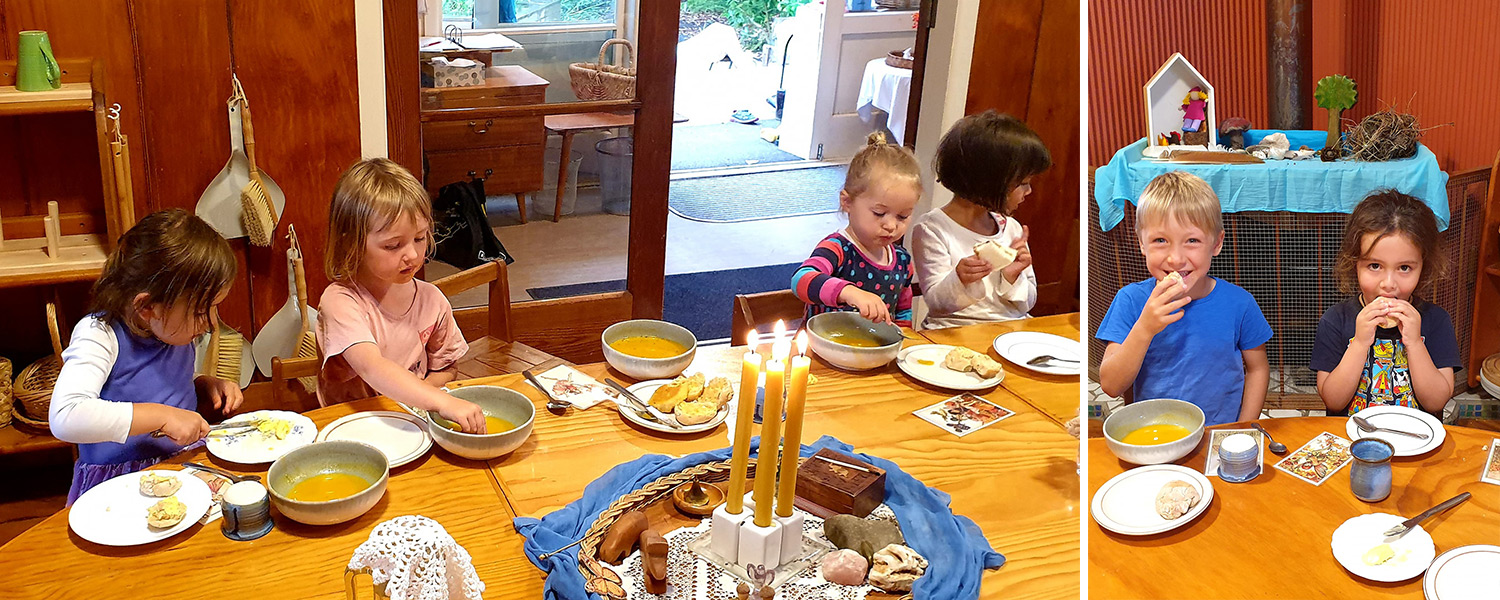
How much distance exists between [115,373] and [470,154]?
151 centimetres

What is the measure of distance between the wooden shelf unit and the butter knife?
54.6 inches

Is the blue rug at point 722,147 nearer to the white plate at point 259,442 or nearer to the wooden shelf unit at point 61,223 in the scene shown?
the wooden shelf unit at point 61,223

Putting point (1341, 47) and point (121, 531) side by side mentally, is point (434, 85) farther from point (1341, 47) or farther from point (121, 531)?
point (1341, 47)

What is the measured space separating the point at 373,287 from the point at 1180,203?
6.10ft

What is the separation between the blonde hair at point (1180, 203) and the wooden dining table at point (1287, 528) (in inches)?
3.6

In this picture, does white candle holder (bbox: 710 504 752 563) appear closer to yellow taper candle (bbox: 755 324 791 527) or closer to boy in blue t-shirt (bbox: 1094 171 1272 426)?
yellow taper candle (bbox: 755 324 791 527)

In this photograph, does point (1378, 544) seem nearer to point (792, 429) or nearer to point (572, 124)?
point (792, 429)

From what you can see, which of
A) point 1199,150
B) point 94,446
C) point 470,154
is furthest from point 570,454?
point 470,154

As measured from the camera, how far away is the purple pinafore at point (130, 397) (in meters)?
1.87

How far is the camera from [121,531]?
1366 millimetres

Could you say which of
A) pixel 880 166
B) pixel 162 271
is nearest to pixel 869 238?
pixel 880 166

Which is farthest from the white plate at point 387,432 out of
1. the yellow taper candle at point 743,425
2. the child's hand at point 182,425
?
the yellow taper candle at point 743,425

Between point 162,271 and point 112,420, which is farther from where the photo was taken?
point 162,271

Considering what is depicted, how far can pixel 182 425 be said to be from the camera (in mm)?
1688
